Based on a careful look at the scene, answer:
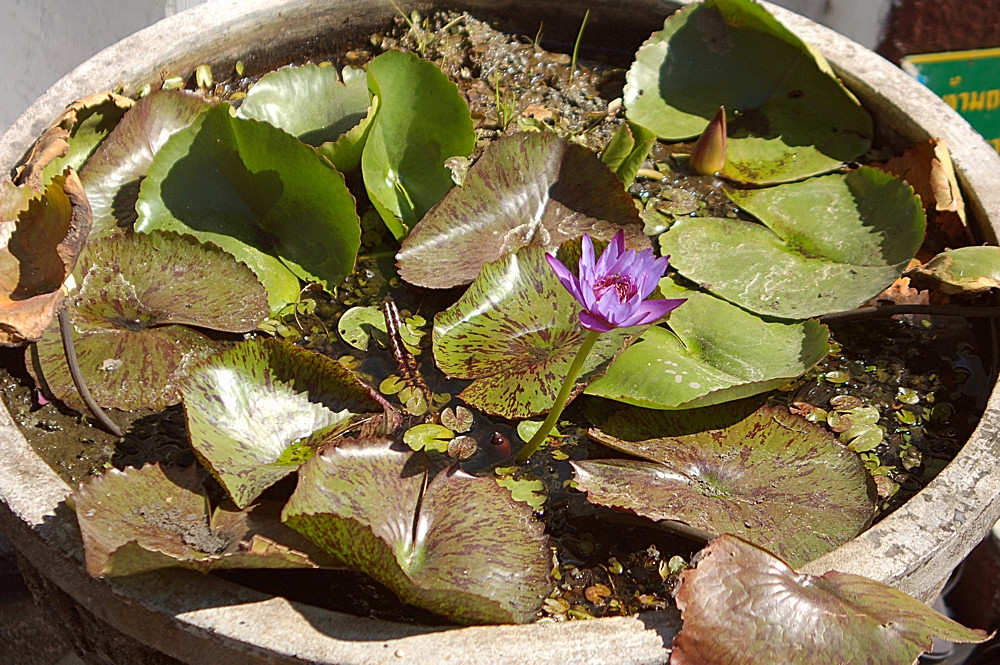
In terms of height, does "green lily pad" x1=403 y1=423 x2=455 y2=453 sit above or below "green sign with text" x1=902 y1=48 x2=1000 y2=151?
below

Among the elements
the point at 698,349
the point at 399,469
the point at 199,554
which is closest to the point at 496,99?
the point at 698,349

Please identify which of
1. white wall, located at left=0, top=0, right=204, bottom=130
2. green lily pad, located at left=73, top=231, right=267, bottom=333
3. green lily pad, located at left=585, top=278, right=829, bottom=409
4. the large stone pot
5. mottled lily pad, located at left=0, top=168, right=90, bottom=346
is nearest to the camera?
the large stone pot

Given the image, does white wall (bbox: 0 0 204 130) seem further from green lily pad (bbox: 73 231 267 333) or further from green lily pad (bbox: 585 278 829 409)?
green lily pad (bbox: 585 278 829 409)

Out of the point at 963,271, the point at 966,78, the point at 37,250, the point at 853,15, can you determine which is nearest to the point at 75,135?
the point at 37,250

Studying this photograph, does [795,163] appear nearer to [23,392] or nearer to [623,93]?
[623,93]

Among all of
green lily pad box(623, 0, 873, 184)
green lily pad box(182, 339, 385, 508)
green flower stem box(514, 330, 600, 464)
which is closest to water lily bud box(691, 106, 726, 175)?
green lily pad box(623, 0, 873, 184)

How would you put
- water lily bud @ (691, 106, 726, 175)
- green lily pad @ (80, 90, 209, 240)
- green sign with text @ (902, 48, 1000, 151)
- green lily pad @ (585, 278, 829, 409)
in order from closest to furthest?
green lily pad @ (585, 278, 829, 409) < green lily pad @ (80, 90, 209, 240) < water lily bud @ (691, 106, 726, 175) < green sign with text @ (902, 48, 1000, 151)

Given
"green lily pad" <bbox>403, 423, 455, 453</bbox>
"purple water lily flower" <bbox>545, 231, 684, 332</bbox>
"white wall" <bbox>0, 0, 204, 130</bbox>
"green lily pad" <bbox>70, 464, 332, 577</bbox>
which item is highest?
"white wall" <bbox>0, 0, 204, 130</bbox>

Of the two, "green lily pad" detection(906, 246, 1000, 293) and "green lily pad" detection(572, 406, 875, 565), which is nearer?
"green lily pad" detection(572, 406, 875, 565)
